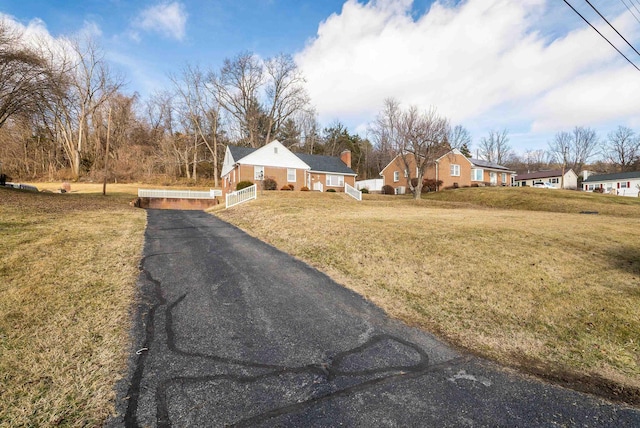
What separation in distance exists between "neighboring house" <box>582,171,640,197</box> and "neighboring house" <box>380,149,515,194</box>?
23.3 meters

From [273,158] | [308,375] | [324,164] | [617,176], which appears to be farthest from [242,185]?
[617,176]

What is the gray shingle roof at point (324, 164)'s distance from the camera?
36.3 meters

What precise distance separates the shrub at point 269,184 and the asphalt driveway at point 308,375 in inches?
972

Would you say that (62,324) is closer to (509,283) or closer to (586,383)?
(586,383)

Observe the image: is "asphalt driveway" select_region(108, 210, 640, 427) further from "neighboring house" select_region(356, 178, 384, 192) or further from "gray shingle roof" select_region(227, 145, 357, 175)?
"neighboring house" select_region(356, 178, 384, 192)

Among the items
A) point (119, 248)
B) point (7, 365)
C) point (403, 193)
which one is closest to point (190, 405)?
point (7, 365)

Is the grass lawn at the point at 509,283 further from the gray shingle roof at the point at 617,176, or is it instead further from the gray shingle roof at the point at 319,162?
the gray shingle roof at the point at 617,176

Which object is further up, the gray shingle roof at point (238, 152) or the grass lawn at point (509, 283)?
the gray shingle roof at point (238, 152)

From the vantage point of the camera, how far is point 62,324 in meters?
3.93

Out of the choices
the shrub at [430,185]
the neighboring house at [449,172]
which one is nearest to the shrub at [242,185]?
the neighboring house at [449,172]

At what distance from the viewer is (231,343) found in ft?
12.2

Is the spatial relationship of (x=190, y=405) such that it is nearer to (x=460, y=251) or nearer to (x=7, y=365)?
(x=7, y=365)

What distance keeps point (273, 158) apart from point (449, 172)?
76.2 feet

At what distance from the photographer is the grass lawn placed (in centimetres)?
378
